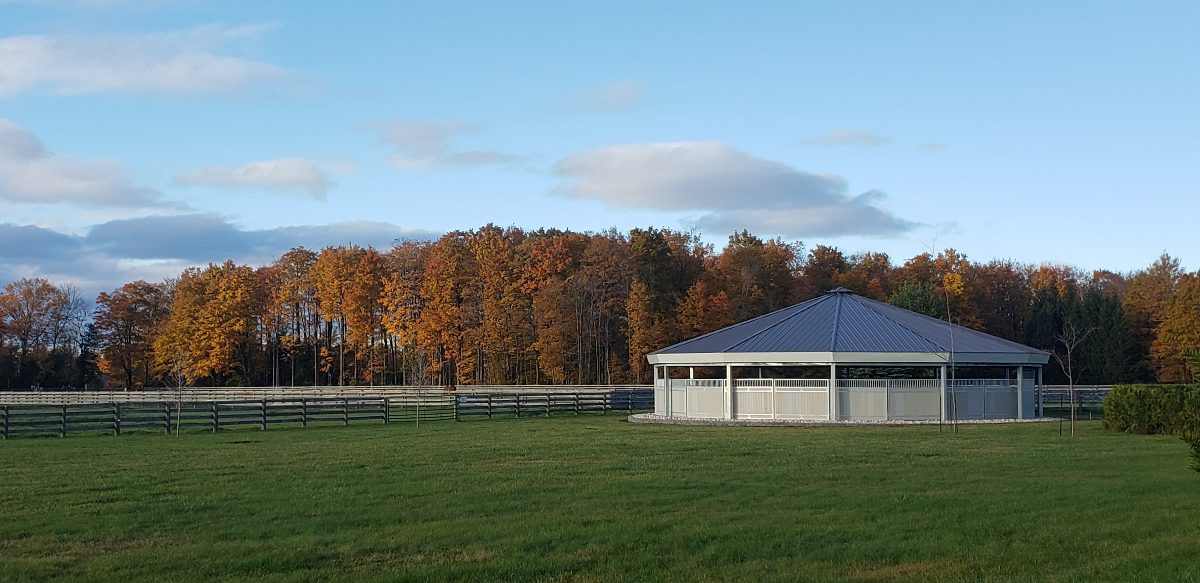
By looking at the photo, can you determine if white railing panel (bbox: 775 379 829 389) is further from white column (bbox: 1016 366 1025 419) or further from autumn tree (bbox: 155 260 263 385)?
autumn tree (bbox: 155 260 263 385)

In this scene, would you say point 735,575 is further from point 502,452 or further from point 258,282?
point 258,282

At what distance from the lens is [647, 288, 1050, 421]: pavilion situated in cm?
3556

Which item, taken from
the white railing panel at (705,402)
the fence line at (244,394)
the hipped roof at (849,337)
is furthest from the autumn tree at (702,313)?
the white railing panel at (705,402)

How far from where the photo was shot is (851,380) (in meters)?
36.1

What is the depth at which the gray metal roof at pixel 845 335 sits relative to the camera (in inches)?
1431

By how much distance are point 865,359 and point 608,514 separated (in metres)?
24.5

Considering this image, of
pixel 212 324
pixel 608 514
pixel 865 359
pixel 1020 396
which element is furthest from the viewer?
pixel 212 324

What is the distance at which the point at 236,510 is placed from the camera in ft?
43.9

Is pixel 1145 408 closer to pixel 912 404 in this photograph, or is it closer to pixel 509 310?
pixel 912 404

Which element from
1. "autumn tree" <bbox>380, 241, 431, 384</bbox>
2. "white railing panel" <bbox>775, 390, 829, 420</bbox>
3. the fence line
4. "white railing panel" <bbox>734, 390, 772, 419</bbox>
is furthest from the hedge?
"autumn tree" <bbox>380, 241, 431, 384</bbox>

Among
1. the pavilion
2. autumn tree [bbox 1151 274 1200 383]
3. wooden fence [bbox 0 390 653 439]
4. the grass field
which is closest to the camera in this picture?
the grass field

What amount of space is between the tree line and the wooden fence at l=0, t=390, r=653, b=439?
65.2 ft

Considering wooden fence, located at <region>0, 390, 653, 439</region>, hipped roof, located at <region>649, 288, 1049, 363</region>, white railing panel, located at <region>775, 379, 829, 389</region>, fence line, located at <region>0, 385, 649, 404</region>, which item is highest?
hipped roof, located at <region>649, 288, 1049, 363</region>

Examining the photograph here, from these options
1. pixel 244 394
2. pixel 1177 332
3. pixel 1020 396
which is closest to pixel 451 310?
pixel 244 394
